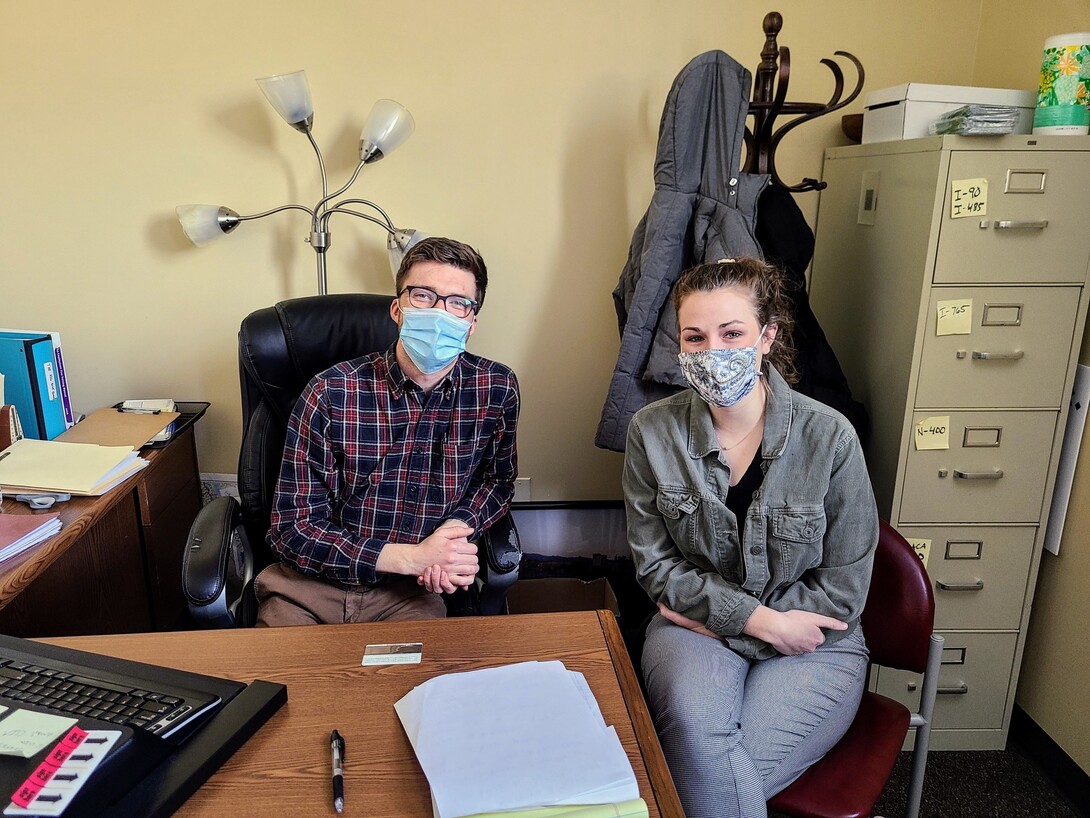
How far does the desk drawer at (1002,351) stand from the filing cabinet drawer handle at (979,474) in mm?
159

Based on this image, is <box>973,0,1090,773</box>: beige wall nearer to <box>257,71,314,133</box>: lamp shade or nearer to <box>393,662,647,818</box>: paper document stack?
<box>393,662,647,818</box>: paper document stack

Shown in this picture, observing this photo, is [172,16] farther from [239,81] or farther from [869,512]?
[869,512]

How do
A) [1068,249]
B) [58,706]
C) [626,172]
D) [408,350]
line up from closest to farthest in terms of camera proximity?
[58,706] < [408,350] < [1068,249] < [626,172]

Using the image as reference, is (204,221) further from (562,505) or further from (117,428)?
(562,505)

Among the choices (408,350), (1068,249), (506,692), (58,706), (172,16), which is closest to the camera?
(58,706)

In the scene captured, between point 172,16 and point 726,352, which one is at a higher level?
point 172,16

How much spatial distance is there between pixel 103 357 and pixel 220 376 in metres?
0.33

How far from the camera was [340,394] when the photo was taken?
164cm

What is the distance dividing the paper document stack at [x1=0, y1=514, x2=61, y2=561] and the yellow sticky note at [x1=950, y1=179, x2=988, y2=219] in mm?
1923

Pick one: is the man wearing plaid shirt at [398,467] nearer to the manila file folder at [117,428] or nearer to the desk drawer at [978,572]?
the manila file folder at [117,428]

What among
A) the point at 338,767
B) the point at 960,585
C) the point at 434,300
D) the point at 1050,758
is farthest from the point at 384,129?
the point at 1050,758

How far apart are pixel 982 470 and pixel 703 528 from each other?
0.87 meters

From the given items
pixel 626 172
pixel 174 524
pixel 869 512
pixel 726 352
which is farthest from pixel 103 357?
pixel 869 512

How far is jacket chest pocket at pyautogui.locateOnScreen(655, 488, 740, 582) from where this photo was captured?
143cm
